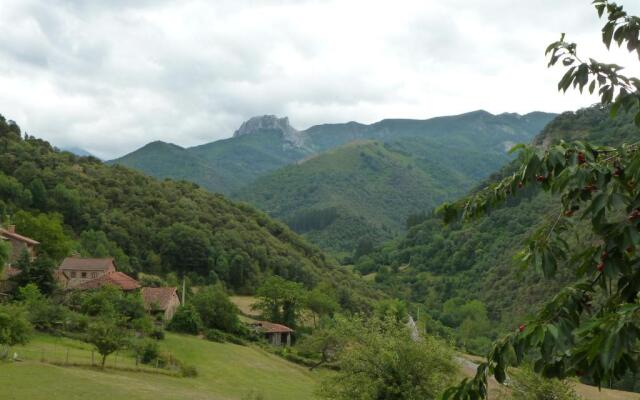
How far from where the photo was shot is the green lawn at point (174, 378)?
100 feet

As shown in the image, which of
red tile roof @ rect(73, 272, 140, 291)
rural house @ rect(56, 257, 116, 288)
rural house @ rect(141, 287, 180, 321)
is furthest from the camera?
rural house @ rect(56, 257, 116, 288)

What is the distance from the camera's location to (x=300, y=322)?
236 feet

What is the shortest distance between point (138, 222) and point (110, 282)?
3492 cm

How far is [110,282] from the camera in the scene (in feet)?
184

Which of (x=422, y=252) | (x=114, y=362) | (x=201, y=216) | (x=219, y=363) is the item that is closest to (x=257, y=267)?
(x=201, y=216)

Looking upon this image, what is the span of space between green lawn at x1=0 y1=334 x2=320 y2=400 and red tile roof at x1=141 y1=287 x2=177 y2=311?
455cm

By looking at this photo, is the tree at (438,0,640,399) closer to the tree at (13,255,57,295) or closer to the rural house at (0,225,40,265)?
the tree at (13,255,57,295)

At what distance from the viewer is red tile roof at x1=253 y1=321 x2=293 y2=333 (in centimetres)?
6291

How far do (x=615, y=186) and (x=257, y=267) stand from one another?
86585 mm

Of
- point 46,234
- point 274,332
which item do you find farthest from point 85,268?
point 274,332

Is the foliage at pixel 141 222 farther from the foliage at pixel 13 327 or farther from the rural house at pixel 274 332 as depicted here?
the foliage at pixel 13 327

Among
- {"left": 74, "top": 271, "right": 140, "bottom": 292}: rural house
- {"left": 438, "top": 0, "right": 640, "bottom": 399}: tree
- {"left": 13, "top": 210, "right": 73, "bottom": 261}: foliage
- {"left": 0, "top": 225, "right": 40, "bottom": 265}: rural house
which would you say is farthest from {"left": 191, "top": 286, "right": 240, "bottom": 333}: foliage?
{"left": 438, "top": 0, "right": 640, "bottom": 399}: tree

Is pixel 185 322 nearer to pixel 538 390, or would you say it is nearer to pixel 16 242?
pixel 16 242

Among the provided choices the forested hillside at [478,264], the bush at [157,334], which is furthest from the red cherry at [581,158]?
the forested hillside at [478,264]
